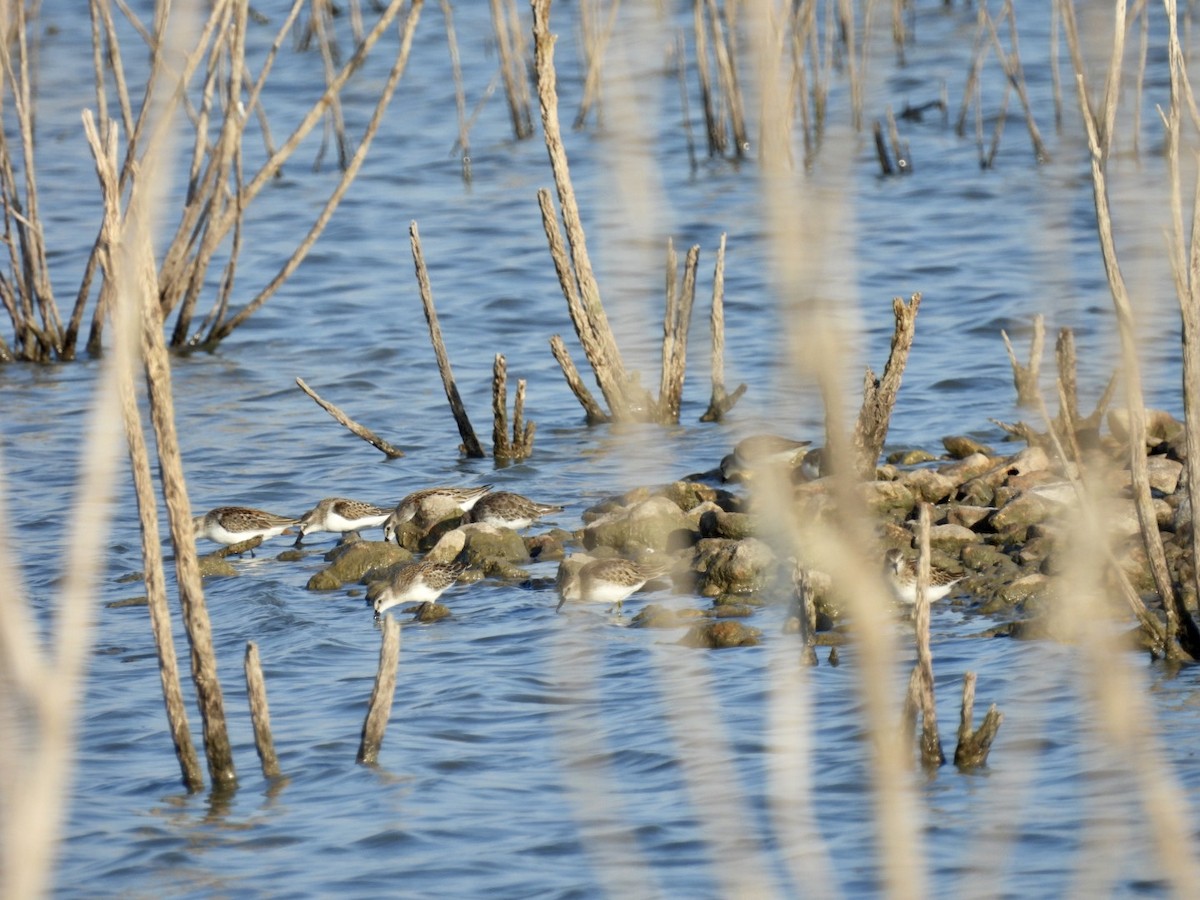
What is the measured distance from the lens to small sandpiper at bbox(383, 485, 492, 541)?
8547 mm

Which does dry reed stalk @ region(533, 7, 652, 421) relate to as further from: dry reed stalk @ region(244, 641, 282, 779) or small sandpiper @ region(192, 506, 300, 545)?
dry reed stalk @ region(244, 641, 282, 779)

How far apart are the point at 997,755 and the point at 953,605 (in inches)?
70.9

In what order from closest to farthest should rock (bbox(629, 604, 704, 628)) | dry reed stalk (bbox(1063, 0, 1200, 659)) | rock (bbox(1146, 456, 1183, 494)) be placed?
dry reed stalk (bbox(1063, 0, 1200, 659))
rock (bbox(629, 604, 704, 628))
rock (bbox(1146, 456, 1183, 494))

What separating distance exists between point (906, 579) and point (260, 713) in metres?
2.78

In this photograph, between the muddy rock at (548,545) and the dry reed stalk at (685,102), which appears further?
the dry reed stalk at (685,102)

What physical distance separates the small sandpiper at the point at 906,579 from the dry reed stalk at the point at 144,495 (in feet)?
9.52

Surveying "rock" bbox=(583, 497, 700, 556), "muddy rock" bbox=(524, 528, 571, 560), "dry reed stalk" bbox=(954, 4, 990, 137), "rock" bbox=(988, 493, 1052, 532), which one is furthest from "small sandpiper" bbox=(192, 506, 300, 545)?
"dry reed stalk" bbox=(954, 4, 990, 137)

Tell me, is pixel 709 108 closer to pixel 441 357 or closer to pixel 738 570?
pixel 441 357

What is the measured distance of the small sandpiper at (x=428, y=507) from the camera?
28.0 ft

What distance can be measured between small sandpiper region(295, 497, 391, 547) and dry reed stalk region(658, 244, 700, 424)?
6.56 ft

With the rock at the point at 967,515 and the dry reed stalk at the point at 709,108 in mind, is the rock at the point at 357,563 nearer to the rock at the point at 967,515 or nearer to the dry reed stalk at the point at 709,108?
the rock at the point at 967,515

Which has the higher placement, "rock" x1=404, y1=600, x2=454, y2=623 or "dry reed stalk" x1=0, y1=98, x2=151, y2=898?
"dry reed stalk" x1=0, y1=98, x2=151, y2=898

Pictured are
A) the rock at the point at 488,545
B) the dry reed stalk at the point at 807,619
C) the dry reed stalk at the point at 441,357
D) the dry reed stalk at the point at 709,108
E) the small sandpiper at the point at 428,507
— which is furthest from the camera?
the dry reed stalk at the point at 709,108

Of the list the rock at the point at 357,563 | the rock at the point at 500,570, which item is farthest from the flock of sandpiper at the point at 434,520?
the rock at the point at 357,563
